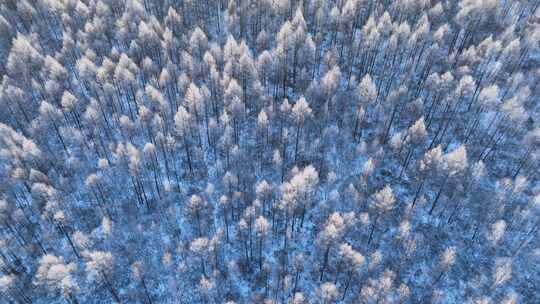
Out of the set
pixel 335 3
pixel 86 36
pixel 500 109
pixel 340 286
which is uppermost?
pixel 335 3

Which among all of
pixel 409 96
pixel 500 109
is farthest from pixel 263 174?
pixel 500 109

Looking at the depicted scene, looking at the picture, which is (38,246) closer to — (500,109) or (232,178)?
(232,178)

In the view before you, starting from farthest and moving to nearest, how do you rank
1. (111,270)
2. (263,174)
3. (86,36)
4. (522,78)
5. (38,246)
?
(86,36)
(522,78)
(263,174)
(38,246)
(111,270)

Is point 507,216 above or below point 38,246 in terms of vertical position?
above

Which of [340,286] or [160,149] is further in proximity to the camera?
[160,149]

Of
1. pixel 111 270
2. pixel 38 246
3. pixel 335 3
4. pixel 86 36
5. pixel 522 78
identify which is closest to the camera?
pixel 111 270

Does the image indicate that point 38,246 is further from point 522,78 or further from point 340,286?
point 522,78
